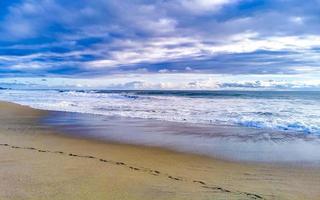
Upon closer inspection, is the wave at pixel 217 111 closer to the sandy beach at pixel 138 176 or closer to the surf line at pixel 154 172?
the sandy beach at pixel 138 176

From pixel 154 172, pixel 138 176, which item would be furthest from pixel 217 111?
pixel 138 176

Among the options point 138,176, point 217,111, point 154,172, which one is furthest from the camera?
point 217,111

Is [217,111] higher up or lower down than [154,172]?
higher up

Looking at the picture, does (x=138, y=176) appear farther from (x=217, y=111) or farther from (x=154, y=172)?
(x=217, y=111)

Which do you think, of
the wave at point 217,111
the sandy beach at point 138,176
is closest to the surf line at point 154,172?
the sandy beach at point 138,176

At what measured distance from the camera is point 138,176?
219 inches

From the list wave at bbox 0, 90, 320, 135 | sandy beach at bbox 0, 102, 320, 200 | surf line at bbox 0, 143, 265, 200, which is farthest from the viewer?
wave at bbox 0, 90, 320, 135

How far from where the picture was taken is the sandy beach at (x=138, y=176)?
4.60 meters

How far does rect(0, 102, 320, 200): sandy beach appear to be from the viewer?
4.60m

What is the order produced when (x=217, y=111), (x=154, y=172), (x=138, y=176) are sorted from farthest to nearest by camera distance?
(x=217, y=111)
(x=154, y=172)
(x=138, y=176)

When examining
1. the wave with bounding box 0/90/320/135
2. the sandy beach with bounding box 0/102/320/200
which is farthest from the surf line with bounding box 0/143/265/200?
the wave with bounding box 0/90/320/135

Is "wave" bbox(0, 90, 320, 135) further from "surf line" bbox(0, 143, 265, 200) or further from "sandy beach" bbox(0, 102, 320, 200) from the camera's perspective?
"surf line" bbox(0, 143, 265, 200)

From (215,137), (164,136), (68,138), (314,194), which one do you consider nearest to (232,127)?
(215,137)

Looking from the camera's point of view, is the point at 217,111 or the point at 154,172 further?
the point at 217,111
